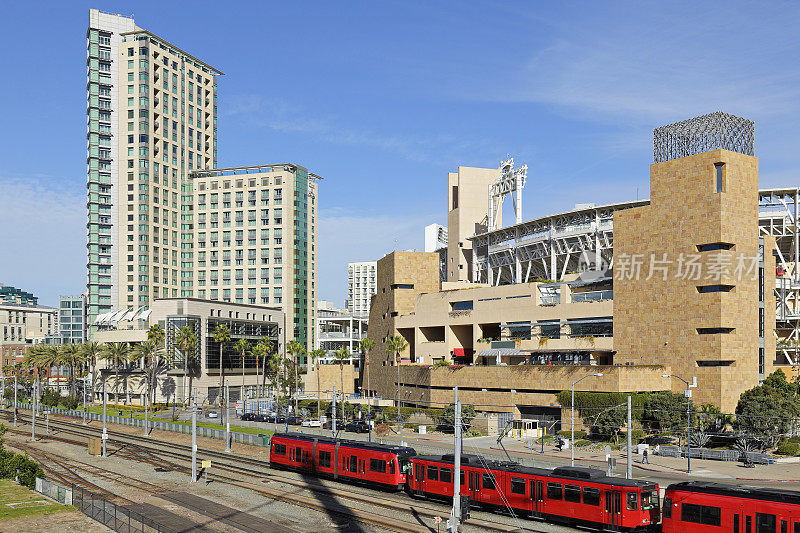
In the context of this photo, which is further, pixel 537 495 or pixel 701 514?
pixel 537 495

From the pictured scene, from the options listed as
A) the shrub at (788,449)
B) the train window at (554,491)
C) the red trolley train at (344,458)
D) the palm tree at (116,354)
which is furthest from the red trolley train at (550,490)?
the palm tree at (116,354)

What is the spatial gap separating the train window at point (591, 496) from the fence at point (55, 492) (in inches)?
1197

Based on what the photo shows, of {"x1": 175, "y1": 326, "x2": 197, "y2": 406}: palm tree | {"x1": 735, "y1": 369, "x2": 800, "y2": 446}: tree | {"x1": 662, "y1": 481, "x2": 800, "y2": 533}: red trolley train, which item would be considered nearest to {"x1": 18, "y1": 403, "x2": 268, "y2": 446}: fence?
{"x1": 175, "y1": 326, "x2": 197, "y2": 406}: palm tree

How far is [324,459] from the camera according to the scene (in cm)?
5644

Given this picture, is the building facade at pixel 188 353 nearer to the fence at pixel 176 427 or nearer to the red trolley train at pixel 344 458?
the fence at pixel 176 427

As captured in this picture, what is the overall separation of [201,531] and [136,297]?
152m

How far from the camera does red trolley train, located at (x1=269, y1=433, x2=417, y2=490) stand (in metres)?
50.1

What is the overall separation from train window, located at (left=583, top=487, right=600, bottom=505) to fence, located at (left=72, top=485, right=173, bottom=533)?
2216 cm

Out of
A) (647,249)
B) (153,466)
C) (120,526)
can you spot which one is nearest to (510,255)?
(647,249)

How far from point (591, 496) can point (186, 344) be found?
110 metres

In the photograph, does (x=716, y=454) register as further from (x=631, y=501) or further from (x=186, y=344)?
(x=186, y=344)

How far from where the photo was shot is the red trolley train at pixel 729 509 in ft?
106

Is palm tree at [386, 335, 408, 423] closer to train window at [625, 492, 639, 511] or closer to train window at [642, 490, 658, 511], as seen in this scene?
train window at [642, 490, 658, 511]

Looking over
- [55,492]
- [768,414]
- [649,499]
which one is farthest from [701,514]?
[768,414]
